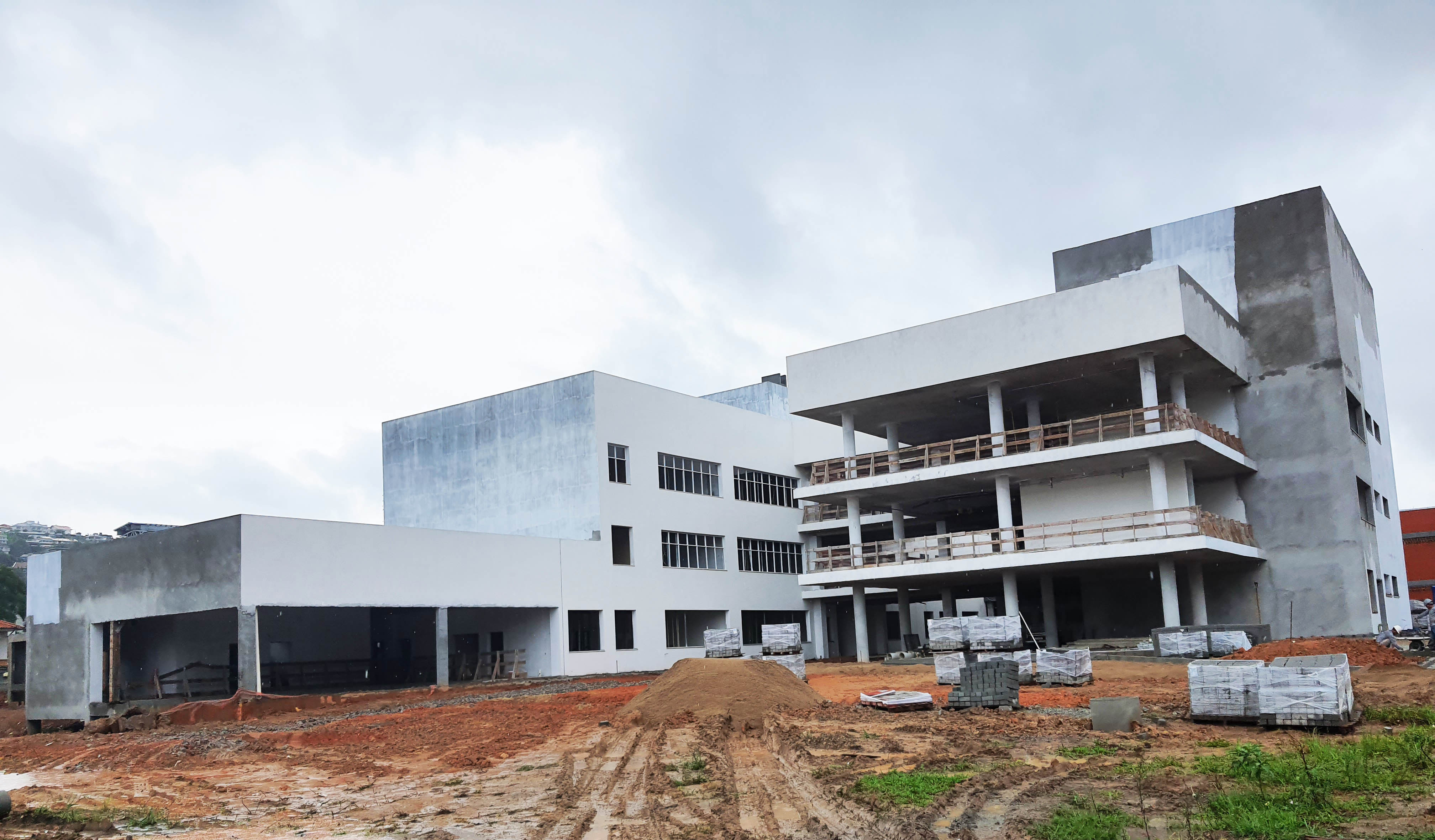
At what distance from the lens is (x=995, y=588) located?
47156 millimetres

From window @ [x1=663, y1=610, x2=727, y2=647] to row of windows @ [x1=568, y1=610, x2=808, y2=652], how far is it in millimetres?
16

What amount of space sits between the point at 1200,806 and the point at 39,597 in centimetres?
3948

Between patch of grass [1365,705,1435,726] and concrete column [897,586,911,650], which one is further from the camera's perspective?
concrete column [897,586,911,650]

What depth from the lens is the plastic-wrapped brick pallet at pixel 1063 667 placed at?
2517cm

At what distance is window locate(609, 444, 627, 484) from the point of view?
42312 mm

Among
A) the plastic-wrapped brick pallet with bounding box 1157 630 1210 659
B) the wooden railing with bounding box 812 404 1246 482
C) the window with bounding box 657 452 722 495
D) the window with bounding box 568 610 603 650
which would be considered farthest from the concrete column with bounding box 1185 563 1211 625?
the window with bounding box 568 610 603 650

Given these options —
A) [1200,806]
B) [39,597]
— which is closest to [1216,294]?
[1200,806]

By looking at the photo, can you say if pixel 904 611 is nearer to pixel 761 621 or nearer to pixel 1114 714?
pixel 761 621

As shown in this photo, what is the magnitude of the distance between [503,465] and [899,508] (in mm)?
16305

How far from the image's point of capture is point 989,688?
65.6 feet

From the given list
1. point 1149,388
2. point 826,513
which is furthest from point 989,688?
point 826,513

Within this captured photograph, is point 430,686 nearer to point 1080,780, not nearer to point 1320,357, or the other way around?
point 1080,780

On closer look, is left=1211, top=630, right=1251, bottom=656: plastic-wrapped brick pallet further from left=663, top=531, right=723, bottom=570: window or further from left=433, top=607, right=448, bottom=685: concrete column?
left=433, top=607, right=448, bottom=685: concrete column

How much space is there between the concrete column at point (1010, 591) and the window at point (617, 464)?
50.3 ft
